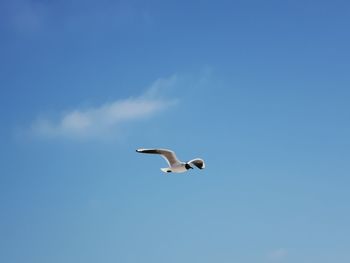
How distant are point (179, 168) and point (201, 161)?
11.9 ft

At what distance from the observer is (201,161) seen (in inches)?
3007

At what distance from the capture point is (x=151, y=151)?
75.2 metres

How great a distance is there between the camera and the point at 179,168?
7775 cm

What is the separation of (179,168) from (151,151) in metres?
5.41

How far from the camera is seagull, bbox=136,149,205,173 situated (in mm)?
75938

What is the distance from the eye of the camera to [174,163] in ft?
255

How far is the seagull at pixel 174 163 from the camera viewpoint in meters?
75.9

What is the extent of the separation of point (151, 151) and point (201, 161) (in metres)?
7.41
